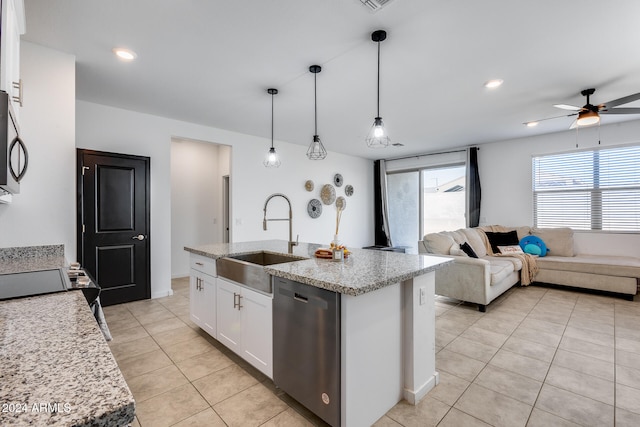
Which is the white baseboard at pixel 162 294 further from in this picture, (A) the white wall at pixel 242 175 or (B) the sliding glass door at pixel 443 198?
(B) the sliding glass door at pixel 443 198

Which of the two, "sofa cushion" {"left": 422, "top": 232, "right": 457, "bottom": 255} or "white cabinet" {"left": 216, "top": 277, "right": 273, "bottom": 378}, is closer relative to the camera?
"white cabinet" {"left": 216, "top": 277, "right": 273, "bottom": 378}

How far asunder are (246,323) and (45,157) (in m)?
2.25

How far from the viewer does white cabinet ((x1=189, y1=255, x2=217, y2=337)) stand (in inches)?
106

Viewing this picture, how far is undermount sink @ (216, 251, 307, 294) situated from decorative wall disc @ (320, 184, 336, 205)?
372 cm

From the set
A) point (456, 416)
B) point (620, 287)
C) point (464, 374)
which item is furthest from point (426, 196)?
point (456, 416)

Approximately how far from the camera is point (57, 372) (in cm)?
62

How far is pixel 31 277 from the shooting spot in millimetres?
1511

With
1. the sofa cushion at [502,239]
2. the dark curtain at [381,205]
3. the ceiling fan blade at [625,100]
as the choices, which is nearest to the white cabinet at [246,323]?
the ceiling fan blade at [625,100]

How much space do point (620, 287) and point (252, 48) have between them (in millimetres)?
5510

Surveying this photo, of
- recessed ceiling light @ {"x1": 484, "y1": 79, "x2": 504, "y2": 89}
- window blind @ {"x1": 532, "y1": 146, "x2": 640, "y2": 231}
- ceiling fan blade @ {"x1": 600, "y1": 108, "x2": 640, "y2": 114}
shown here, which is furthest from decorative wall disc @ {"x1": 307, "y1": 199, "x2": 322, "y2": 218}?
ceiling fan blade @ {"x1": 600, "y1": 108, "x2": 640, "y2": 114}

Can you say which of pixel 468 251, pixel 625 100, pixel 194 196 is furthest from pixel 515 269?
pixel 194 196

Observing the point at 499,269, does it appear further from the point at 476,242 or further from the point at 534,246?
the point at 534,246

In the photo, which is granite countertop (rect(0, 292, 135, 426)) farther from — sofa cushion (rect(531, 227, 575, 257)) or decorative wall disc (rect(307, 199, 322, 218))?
sofa cushion (rect(531, 227, 575, 257))

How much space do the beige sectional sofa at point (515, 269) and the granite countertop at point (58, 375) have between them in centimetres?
380
